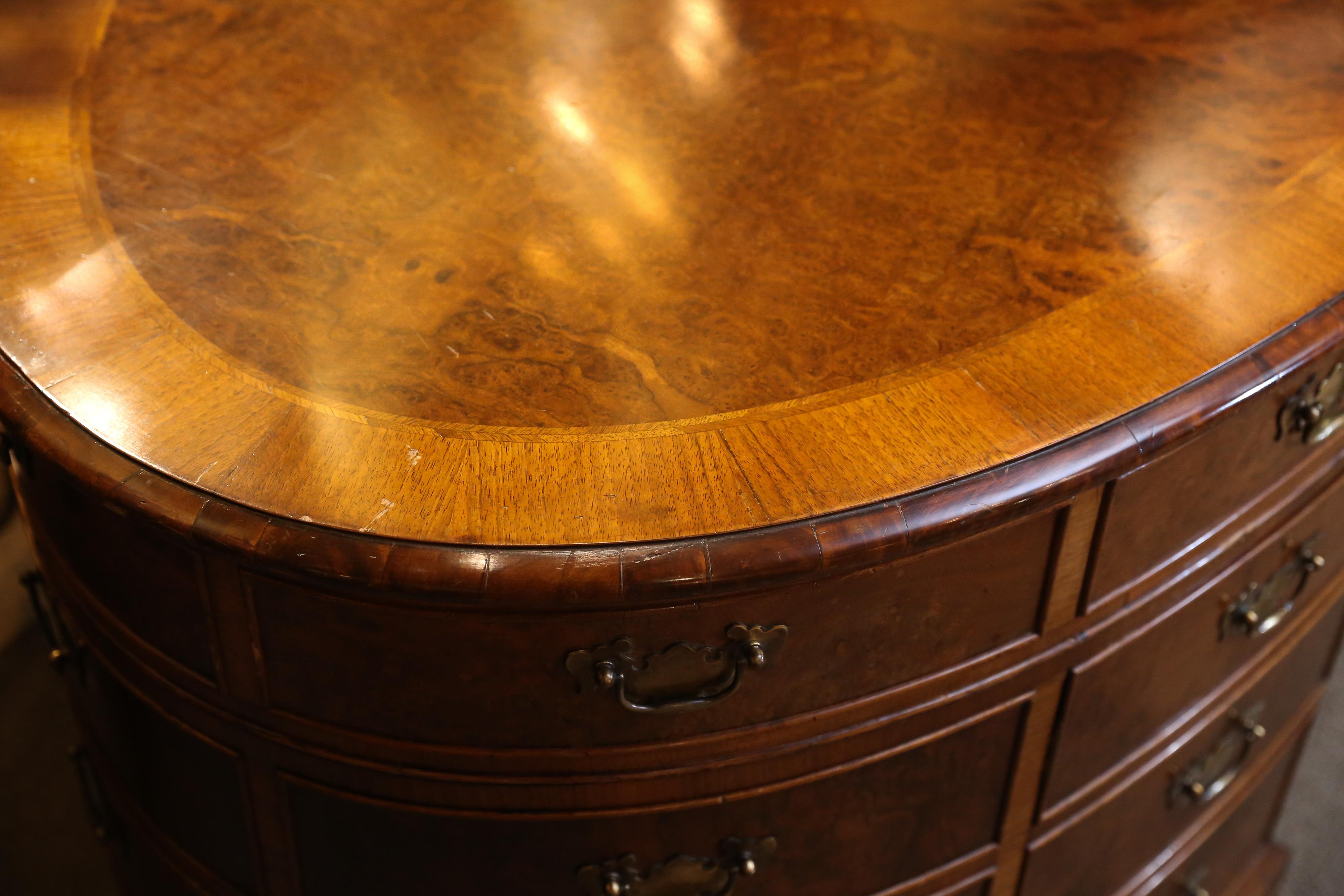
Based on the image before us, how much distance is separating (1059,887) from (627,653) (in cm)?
50

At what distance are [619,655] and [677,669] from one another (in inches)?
1.4

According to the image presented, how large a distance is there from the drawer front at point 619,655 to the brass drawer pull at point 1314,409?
22 centimetres

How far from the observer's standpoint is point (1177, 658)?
83 cm

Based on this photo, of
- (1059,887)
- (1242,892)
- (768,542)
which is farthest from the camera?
(1242,892)

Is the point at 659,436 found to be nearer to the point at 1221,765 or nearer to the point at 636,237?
the point at 636,237

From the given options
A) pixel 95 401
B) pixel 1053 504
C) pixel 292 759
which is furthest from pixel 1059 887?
pixel 95 401

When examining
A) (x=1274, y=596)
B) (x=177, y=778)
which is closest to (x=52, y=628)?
(x=177, y=778)

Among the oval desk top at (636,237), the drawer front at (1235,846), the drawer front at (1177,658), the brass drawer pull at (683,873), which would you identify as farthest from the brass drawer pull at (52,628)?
the drawer front at (1235,846)

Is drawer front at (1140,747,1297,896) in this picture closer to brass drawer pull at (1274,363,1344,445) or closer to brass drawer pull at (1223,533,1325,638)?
brass drawer pull at (1223,533,1325,638)

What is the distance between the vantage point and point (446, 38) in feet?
3.10

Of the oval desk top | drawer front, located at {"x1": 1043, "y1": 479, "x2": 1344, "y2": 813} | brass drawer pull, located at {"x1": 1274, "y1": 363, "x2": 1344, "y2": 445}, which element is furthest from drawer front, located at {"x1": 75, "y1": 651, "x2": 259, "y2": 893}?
brass drawer pull, located at {"x1": 1274, "y1": 363, "x2": 1344, "y2": 445}

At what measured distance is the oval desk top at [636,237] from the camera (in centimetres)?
59

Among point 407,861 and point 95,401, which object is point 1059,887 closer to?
point 407,861

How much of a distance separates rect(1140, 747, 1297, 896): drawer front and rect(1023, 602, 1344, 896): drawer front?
88 millimetres
